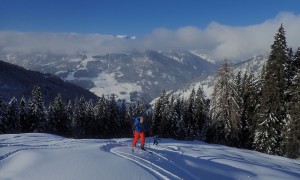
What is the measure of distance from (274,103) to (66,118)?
4846 centimetres

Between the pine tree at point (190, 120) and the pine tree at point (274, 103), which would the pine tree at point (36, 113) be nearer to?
the pine tree at point (190, 120)

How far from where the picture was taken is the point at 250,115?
54438mm

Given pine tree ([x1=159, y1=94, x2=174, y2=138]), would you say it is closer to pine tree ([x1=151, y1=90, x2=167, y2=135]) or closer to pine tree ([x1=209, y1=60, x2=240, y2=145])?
pine tree ([x1=151, y1=90, x2=167, y2=135])

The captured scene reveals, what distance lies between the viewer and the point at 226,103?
53281 millimetres

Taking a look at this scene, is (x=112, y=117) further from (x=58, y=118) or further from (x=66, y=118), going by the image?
(x=58, y=118)

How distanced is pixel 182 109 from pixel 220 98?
3030 centimetres

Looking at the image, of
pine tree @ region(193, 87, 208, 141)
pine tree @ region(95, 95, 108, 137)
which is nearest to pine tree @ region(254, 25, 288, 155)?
pine tree @ region(193, 87, 208, 141)

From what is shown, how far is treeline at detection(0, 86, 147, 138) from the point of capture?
70.2 meters

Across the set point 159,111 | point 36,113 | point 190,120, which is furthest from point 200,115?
point 36,113

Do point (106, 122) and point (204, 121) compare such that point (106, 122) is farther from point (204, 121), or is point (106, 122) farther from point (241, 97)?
point (241, 97)

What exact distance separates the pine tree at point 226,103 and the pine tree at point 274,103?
234 inches

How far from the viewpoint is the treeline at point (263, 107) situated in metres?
43.8

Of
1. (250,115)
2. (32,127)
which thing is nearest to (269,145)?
(250,115)

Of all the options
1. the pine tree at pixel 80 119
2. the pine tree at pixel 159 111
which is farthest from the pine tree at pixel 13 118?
the pine tree at pixel 159 111
